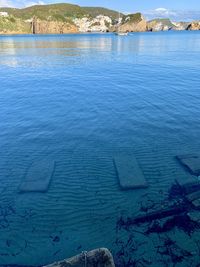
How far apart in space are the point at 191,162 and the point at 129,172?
5.22 meters

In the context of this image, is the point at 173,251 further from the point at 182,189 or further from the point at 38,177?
the point at 38,177

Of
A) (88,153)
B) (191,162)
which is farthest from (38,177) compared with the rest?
(191,162)

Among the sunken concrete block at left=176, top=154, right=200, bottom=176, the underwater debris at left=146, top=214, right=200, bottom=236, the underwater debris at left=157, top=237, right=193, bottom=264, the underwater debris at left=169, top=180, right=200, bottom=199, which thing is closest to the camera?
the underwater debris at left=157, top=237, right=193, bottom=264

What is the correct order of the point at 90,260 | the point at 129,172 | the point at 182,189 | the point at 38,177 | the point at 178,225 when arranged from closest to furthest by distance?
1. the point at 90,260
2. the point at 178,225
3. the point at 182,189
4. the point at 38,177
5. the point at 129,172

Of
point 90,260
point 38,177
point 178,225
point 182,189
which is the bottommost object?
point 178,225

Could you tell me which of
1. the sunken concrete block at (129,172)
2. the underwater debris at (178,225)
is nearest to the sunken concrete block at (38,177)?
the sunken concrete block at (129,172)

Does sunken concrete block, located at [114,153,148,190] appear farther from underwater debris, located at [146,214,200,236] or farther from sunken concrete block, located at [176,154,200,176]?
sunken concrete block, located at [176,154,200,176]

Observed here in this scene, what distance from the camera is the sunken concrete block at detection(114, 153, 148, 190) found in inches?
733

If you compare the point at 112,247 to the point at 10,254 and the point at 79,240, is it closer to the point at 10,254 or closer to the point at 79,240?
the point at 79,240

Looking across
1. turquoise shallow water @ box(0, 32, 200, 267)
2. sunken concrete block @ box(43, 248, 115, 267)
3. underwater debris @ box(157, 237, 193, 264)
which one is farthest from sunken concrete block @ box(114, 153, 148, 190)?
sunken concrete block @ box(43, 248, 115, 267)

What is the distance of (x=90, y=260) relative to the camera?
35.8 feet

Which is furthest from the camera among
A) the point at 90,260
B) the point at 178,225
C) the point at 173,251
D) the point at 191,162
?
the point at 191,162

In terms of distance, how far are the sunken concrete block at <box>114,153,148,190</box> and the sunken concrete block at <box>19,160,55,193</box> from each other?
5165 mm

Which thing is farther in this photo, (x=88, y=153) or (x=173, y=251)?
(x=88, y=153)
